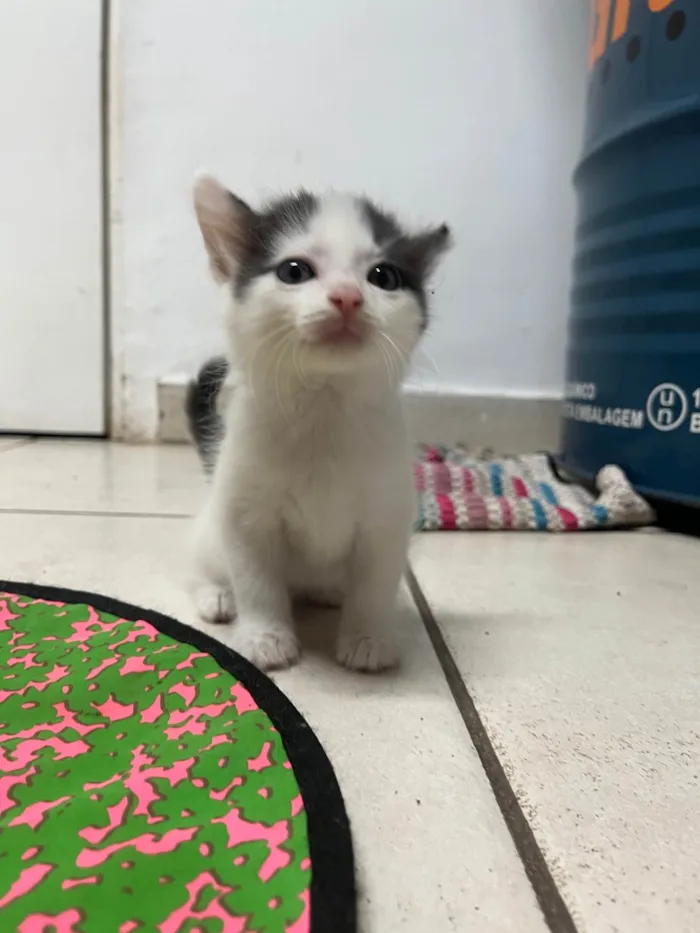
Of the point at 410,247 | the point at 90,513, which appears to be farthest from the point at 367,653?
the point at 90,513

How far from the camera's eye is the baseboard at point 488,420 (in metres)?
1.91

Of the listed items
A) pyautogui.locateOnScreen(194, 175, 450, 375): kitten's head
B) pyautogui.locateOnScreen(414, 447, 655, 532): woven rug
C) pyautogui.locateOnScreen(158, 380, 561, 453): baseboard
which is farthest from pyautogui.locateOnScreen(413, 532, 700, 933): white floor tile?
pyautogui.locateOnScreen(158, 380, 561, 453): baseboard

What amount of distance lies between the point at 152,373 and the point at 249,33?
0.83 metres

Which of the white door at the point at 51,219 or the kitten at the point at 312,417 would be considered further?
the white door at the point at 51,219

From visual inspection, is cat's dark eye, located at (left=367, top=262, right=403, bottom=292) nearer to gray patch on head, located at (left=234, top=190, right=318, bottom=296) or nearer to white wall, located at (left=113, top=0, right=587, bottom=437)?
gray patch on head, located at (left=234, top=190, right=318, bottom=296)

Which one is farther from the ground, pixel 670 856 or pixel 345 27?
pixel 345 27

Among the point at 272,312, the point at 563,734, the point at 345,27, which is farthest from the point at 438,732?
the point at 345,27

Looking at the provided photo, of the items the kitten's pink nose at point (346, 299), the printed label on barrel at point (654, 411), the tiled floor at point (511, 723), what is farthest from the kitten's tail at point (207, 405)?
the printed label on barrel at point (654, 411)

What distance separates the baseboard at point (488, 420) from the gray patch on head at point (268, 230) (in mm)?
1158

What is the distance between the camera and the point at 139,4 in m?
1.78

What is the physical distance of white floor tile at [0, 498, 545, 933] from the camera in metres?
0.43

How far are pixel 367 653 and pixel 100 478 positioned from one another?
960mm

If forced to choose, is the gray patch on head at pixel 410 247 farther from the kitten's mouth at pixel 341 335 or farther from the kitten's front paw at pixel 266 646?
the kitten's front paw at pixel 266 646

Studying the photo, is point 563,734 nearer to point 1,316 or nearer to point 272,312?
point 272,312
